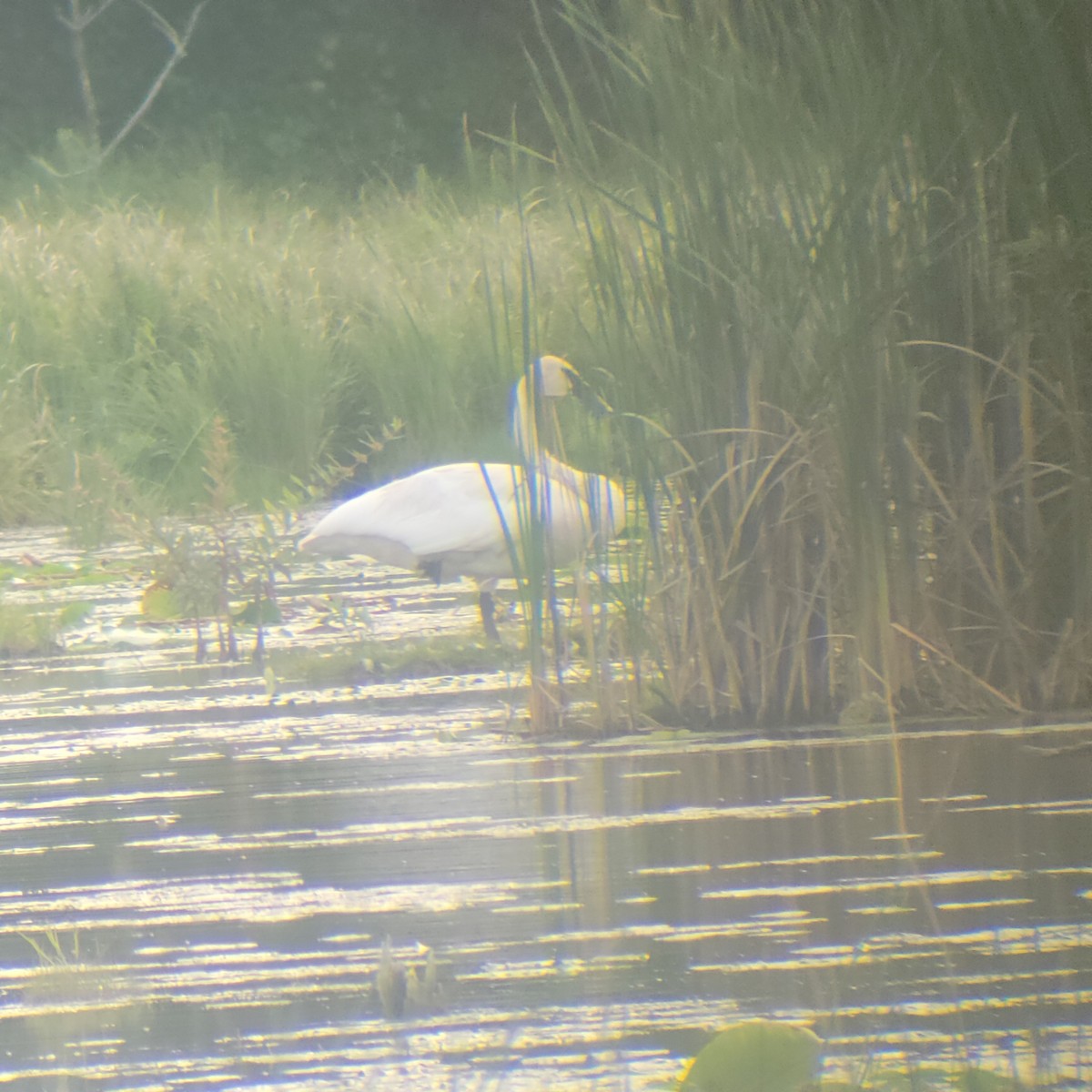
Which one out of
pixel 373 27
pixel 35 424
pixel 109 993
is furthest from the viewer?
pixel 373 27

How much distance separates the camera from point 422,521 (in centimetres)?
486

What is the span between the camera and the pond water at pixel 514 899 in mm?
1798

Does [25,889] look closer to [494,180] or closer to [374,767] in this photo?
[374,767]

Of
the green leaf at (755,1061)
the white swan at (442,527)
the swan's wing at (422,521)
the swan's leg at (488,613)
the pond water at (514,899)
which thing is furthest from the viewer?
the swan's wing at (422,521)

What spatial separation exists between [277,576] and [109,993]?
12.5 feet

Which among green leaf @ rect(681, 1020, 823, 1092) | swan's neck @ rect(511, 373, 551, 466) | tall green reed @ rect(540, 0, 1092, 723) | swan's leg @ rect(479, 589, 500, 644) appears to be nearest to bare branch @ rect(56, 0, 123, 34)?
swan's leg @ rect(479, 589, 500, 644)

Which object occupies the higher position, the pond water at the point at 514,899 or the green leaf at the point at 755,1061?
the pond water at the point at 514,899

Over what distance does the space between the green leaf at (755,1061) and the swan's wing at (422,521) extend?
292cm

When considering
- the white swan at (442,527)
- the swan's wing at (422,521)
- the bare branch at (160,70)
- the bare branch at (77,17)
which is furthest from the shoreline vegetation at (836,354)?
the bare branch at (77,17)

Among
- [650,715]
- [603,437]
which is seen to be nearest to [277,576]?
[603,437]

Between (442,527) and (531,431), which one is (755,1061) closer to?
(531,431)

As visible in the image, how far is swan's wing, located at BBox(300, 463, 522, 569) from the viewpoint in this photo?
4746 mm

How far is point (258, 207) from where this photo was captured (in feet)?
49.2

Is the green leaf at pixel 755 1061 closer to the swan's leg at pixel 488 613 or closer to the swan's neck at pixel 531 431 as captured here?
the swan's neck at pixel 531 431
